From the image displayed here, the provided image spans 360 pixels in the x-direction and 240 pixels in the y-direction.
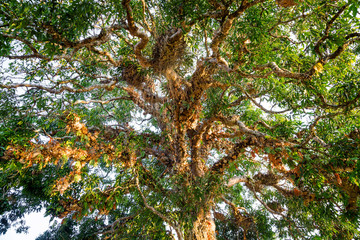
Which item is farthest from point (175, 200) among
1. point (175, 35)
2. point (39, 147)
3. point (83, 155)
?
point (175, 35)

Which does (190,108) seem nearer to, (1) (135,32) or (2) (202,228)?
(1) (135,32)

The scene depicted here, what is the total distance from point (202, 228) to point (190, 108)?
2449 millimetres

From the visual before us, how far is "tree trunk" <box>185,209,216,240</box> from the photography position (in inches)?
132

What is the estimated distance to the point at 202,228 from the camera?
359 centimetres

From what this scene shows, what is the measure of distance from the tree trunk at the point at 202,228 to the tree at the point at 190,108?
0.03 metres

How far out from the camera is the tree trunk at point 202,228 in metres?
3.36

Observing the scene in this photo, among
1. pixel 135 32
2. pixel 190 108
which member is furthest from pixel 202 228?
pixel 135 32

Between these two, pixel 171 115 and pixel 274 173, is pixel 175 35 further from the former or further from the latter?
pixel 274 173

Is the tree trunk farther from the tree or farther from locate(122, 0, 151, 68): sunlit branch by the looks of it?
locate(122, 0, 151, 68): sunlit branch

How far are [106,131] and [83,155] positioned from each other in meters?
1.86

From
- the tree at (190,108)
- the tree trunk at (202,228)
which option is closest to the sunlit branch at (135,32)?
the tree at (190,108)

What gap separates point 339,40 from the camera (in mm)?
2139

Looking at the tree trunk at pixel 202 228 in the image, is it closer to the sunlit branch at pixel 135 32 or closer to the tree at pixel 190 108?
the tree at pixel 190 108

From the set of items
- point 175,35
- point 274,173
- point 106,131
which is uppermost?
point 175,35
